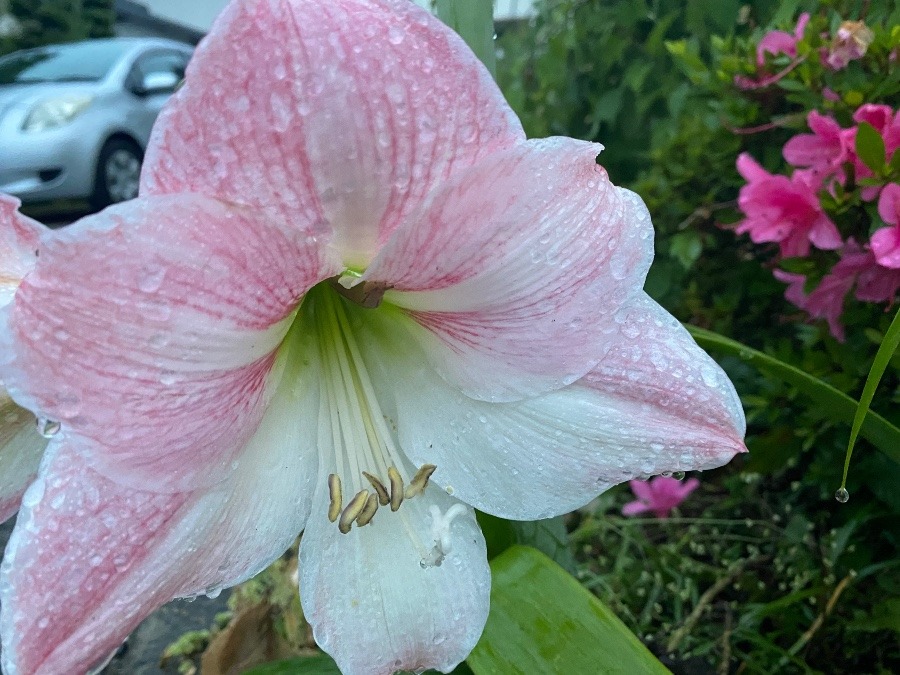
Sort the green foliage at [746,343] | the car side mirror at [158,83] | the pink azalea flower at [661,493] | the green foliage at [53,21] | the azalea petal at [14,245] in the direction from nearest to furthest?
the azalea petal at [14,245]
the green foliage at [746,343]
the pink azalea flower at [661,493]
the car side mirror at [158,83]
the green foliage at [53,21]

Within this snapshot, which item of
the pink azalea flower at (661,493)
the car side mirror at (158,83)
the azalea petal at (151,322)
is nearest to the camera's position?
the azalea petal at (151,322)

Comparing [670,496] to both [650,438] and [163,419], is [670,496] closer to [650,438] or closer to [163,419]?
[650,438]

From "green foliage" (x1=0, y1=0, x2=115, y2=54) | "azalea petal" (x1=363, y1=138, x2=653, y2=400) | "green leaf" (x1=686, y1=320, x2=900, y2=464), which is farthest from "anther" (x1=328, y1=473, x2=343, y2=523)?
"green foliage" (x1=0, y1=0, x2=115, y2=54)

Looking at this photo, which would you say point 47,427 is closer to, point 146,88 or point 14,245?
point 14,245

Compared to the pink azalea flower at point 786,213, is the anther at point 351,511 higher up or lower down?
lower down

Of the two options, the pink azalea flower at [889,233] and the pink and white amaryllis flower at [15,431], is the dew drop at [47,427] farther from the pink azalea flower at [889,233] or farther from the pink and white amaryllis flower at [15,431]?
the pink azalea flower at [889,233]

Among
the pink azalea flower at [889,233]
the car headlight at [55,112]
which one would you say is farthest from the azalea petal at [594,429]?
the car headlight at [55,112]

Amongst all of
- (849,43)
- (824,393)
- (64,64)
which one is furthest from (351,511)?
(64,64)
